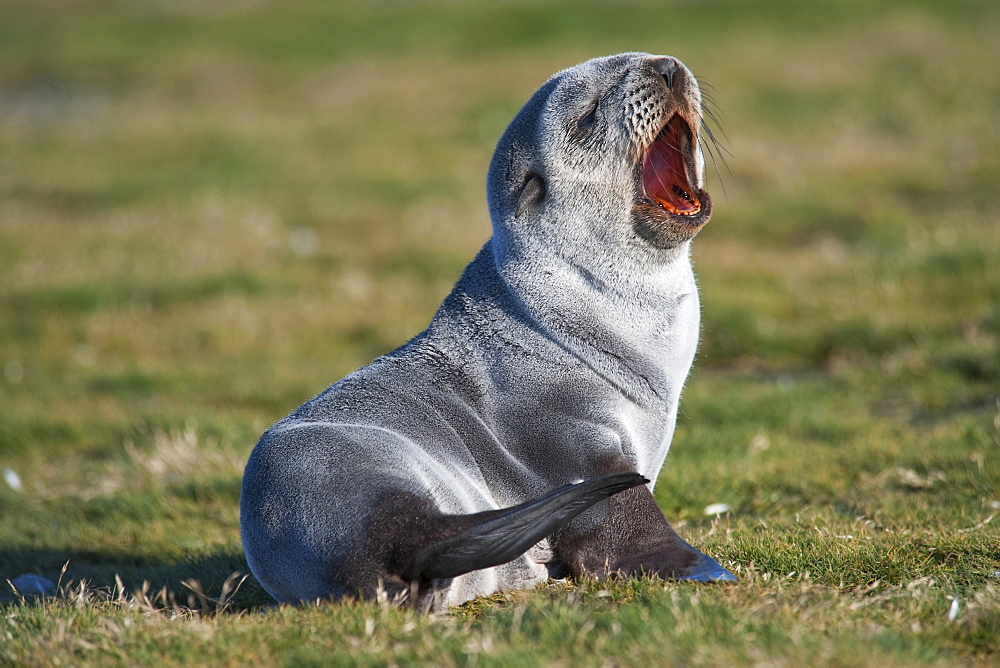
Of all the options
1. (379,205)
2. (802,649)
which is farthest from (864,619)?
(379,205)

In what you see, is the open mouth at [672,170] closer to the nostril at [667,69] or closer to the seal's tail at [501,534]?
the nostril at [667,69]

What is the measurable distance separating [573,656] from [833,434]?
459 centimetres

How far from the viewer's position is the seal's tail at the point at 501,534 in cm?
374

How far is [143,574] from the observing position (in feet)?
17.8

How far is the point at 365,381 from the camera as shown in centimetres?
456

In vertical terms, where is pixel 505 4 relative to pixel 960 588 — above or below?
above

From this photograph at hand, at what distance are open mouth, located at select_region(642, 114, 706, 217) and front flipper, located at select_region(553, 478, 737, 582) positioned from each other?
53.4 inches

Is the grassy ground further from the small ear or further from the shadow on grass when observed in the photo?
the small ear

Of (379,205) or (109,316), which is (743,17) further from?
(109,316)

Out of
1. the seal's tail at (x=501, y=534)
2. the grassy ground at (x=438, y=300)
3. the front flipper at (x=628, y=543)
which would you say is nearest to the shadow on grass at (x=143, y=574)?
the grassy ground at (x=438, y=300)

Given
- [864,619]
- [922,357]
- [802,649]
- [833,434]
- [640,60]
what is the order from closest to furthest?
1. [802,649]
2. [864,619]
3. [640,60]
4. [833,434]
5. [922,357]

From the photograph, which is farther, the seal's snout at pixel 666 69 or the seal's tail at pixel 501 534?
the seal's snout at pixel 666 69

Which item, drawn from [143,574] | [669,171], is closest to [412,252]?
[143,574]

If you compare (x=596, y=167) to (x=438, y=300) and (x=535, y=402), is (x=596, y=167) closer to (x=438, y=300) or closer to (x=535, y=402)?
(x=535, y=402)
